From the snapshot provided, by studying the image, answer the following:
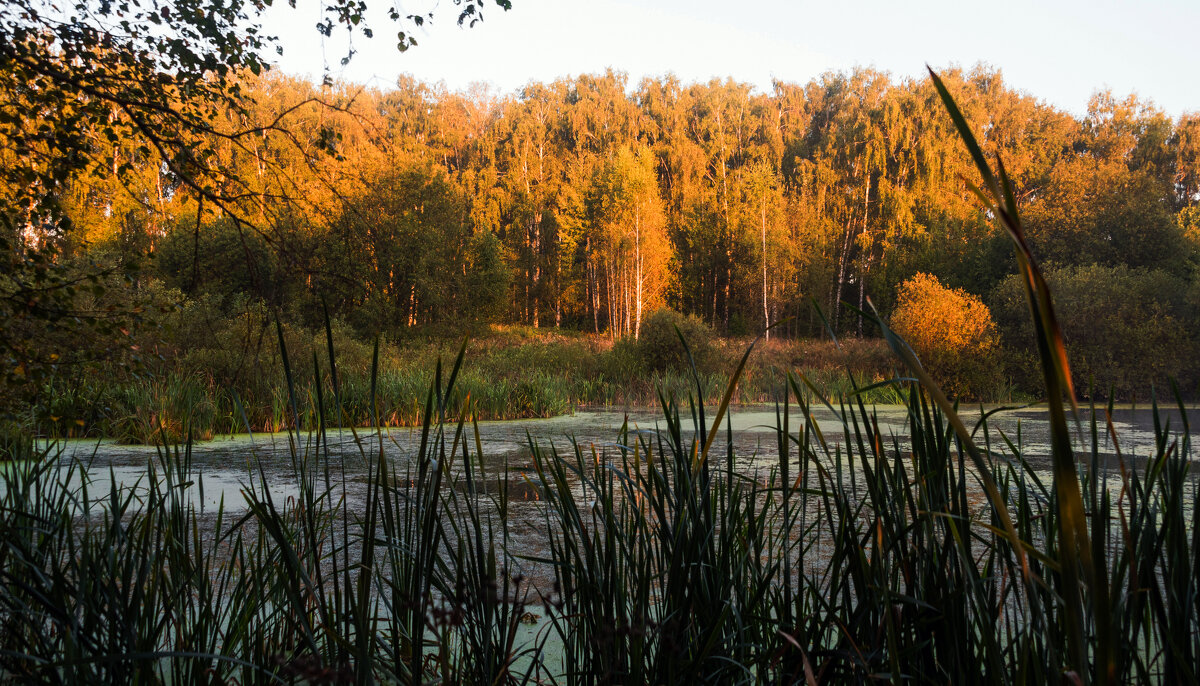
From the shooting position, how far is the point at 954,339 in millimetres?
12789

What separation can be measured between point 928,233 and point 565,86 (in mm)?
14835

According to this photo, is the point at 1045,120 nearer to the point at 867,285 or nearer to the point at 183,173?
the point at 867,285

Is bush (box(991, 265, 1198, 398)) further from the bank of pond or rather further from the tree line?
the bank of pond

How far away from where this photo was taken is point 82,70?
6.95ft

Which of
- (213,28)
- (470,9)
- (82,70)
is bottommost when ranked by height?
(82,70)

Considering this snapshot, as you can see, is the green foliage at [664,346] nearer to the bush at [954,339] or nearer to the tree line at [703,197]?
the bush at [954,339]

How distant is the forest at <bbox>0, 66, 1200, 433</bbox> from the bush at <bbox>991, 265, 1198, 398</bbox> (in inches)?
1.7

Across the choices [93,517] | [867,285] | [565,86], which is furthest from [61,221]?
[565,86]

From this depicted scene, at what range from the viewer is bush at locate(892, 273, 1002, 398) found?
501 inches

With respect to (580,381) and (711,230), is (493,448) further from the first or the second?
(711,230)

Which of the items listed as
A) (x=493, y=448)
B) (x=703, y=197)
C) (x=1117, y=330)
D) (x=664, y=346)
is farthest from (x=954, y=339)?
(x=703, y=197)

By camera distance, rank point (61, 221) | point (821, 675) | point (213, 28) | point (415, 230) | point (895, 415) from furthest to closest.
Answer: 1. point (415, 230)
2. point (895, 415)
3. point (213, 28)
4. point (61, 221)
5. point (821, 675)

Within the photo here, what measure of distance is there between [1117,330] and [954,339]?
2730 mm

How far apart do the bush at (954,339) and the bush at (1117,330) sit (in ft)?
2.20
